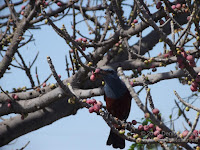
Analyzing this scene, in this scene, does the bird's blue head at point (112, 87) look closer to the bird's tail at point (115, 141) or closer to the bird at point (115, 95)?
the bird at point (115, 95)

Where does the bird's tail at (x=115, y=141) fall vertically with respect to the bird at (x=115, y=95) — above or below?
below

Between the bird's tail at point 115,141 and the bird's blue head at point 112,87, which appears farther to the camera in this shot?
the bird's tail at point 115,141

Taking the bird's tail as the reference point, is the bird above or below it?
above

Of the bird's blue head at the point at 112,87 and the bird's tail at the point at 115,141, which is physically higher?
the bird's blue head at the point at 112,87

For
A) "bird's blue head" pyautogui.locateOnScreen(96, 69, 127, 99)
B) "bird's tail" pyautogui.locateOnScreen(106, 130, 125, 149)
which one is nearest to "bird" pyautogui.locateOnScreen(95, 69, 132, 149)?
"bird's blue head" pyautogui.locateOnScreen(96, 69, 127, 99)

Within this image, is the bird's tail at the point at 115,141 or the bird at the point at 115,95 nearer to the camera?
the bird at the point at 115,95

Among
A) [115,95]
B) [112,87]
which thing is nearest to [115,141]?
[115,95]

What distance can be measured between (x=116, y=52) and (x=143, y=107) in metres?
3.46

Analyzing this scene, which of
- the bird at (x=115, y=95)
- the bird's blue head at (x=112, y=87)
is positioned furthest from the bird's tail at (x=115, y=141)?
the bird's blue head at (x=112, y=87)

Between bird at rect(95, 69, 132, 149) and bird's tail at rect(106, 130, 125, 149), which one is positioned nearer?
bird at rect(95, 69, 132, 149)

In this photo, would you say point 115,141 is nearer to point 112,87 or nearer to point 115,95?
point 115,95

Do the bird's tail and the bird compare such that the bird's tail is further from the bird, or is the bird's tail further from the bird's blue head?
the bird's blue head

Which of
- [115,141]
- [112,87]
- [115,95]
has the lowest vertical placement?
[115,141]

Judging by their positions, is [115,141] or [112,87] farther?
[115,141]
